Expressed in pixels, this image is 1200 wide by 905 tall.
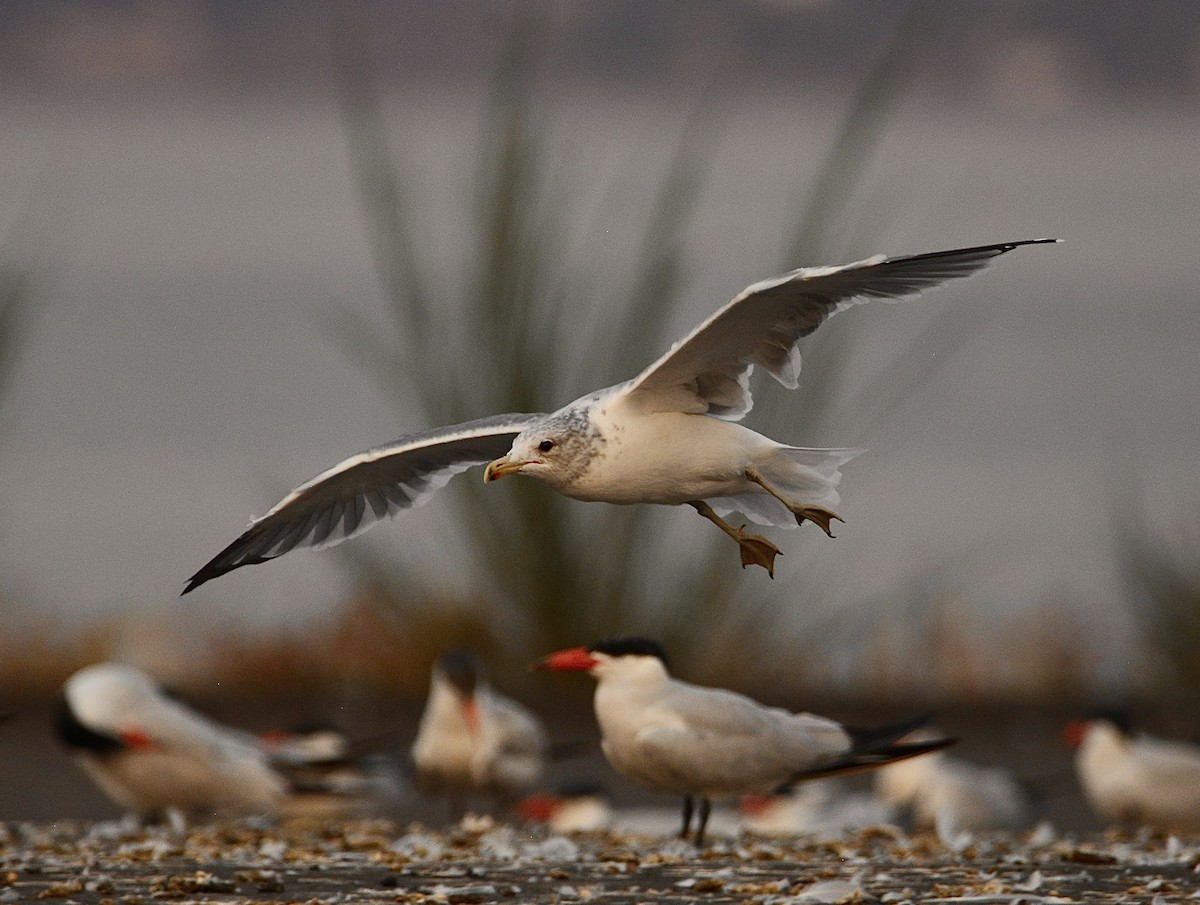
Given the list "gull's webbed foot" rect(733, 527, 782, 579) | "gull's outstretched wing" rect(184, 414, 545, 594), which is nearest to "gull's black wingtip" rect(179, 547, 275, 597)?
"gull's outstretched wing" rect(184, 414, 545, 594)

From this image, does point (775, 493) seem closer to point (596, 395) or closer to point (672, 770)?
point (596, 395)

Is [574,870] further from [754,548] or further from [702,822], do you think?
[754,548]

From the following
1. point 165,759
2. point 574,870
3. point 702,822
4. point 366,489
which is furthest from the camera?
point 165,759

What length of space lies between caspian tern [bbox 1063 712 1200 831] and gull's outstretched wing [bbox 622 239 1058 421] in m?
4.51

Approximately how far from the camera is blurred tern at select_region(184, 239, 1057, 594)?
15.9 ft

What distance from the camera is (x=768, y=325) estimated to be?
507cm

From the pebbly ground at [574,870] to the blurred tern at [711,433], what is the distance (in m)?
0.95

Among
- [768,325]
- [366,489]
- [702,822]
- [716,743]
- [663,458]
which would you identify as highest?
[768,325]

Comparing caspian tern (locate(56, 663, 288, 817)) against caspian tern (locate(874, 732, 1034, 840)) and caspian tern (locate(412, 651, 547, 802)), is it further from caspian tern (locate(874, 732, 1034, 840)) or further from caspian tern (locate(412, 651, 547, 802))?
caspian tern (locate(874, 732, 1034, 840))

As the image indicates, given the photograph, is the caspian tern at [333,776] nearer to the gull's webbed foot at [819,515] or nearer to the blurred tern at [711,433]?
the blurred tern at [711,433]

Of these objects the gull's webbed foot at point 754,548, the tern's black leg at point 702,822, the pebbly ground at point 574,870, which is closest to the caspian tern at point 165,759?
the pebbly ground at point 574,870

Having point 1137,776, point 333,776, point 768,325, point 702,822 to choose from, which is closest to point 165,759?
point 333,776

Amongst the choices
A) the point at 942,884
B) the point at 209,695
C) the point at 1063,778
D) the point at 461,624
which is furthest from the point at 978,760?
the point at 942,884

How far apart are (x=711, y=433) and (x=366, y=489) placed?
1453 mm
